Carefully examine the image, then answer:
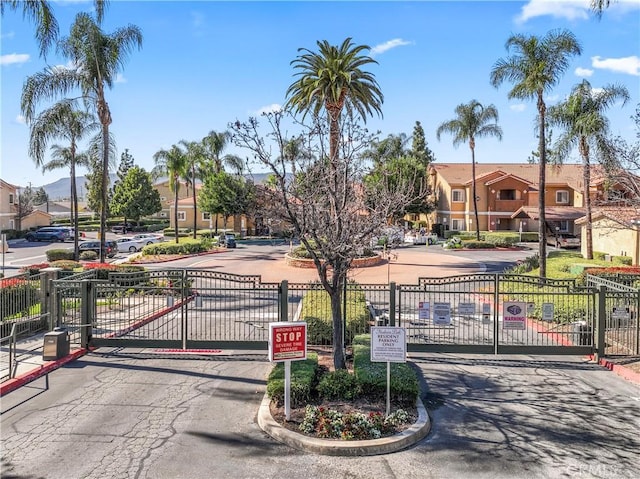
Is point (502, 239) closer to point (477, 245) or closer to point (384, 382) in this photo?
point (477, 245)

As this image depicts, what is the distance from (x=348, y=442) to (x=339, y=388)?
163cm

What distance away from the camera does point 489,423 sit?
9.01 meters

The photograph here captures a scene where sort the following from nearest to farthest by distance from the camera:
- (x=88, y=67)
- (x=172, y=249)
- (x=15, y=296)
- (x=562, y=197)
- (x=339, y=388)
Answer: (x=339, y=388), (x=15, y=296), (x=88, y=67), (x=172, y=249), (x=562, y=197)

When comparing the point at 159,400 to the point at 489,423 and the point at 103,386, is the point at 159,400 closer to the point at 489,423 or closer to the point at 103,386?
the point at 103,386

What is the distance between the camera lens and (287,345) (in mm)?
9086

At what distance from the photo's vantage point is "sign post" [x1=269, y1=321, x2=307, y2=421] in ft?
29.1

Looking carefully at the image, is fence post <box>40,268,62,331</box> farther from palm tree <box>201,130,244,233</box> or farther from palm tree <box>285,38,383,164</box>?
palm tree <box>201,130,244,233</box>

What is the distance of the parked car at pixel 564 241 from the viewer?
5007 cm

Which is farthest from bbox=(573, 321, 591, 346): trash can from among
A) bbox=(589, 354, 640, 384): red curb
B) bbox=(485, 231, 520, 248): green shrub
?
bbox=(485, 231, 520, 248): green shrub

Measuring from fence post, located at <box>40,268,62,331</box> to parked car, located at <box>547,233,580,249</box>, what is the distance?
46.0 metres

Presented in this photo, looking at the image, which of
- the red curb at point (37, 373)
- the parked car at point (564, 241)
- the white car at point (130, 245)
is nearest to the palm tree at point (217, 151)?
the white car at point (130, 245)

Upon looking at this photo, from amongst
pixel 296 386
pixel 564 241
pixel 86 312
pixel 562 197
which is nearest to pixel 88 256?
pixel 86 312

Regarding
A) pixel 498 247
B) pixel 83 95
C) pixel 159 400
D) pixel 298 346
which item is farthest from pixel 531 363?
pixel 498 247

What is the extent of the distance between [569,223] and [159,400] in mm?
57213
